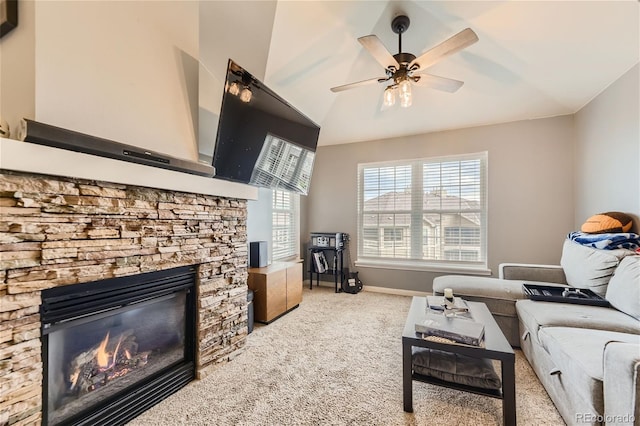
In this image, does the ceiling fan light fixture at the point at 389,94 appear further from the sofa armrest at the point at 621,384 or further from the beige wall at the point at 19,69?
the beige wall at the point at 19,69

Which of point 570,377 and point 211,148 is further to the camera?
point 211,148

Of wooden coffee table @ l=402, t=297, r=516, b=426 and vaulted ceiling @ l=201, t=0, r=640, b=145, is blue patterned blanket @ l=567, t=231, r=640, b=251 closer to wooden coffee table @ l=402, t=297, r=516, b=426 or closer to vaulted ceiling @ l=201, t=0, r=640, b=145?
wooden coffee table @ l=402, t=297, r=516, b=426

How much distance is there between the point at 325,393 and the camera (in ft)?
5.71

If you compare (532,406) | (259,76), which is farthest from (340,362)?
(259,76)

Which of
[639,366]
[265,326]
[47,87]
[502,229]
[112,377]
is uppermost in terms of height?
[47,87]

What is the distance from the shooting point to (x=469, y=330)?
5.26 ft

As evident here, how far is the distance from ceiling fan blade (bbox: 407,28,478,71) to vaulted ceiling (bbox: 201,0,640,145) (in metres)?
0.53

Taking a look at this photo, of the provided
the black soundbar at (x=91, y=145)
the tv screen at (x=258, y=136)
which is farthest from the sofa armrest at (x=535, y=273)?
the black soundbar at (x=91, y=145)

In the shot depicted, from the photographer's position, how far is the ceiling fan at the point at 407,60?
71.6 inches

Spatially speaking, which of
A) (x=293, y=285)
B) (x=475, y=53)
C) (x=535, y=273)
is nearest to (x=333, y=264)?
(x=293, y=285)

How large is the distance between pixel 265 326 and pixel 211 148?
1918 mm

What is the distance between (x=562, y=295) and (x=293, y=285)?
2.64m

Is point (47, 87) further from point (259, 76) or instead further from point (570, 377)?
point (570, 377)

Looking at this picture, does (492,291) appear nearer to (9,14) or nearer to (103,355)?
(103,355)
